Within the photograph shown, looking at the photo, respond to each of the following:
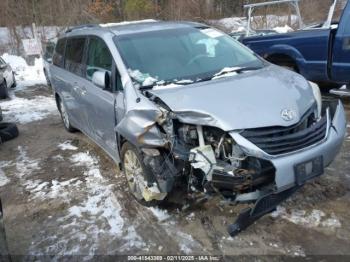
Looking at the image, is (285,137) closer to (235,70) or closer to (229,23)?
(235,70)

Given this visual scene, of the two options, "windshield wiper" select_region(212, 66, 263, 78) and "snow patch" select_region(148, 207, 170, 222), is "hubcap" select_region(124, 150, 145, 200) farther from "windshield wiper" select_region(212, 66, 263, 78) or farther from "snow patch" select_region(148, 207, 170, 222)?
"windshield wiper" select_region(212, 66, 263, 78)

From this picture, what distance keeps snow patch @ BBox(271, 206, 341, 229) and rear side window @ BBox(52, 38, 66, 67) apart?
4.30m

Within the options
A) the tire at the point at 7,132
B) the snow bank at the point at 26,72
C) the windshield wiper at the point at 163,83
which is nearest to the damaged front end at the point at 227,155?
the windshield wiper at the point at 163,83

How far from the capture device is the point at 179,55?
4.15 m

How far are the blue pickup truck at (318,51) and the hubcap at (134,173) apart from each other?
4112mm

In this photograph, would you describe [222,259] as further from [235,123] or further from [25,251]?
[25,251]

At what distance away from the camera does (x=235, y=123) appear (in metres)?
2.99

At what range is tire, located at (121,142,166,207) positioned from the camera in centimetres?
366

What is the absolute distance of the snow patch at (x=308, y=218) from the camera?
341cm

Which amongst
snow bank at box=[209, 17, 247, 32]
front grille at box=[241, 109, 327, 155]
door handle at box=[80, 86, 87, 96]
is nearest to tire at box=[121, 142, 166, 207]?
front grille at box=[241, 109, 327, 155]

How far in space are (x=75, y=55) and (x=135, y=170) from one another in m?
2.47

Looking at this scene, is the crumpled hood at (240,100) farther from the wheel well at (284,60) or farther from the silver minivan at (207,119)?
the wheel well at (284,60)

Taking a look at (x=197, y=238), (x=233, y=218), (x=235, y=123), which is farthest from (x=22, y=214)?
(x=235, y=123)

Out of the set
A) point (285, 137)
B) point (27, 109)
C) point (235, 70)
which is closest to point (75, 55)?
point (235, 70)
